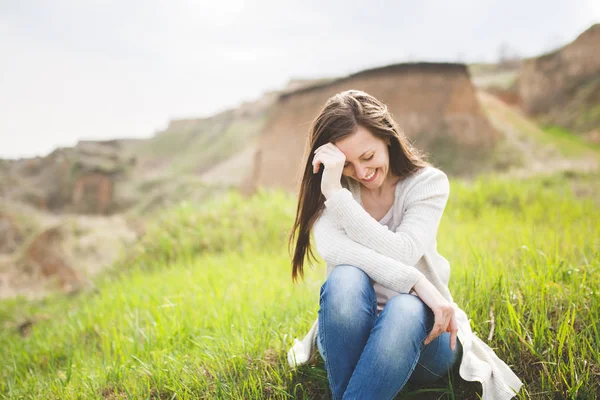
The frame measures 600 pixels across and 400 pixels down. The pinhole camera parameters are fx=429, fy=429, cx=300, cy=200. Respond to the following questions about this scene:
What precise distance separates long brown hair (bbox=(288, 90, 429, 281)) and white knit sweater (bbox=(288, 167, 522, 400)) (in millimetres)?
88

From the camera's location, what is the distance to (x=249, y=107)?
136ft

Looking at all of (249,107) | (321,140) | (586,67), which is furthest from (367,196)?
(249,107)

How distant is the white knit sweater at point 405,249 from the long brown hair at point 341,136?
88 mm

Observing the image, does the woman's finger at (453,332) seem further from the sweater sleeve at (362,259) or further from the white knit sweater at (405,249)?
the sweater sleeve at (362,259)

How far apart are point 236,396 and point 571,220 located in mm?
4499

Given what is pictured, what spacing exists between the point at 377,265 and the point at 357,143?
555 mm

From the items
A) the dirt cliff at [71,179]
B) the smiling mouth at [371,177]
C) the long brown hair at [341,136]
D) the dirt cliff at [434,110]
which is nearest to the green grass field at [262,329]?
the long brown hair at [341,136]

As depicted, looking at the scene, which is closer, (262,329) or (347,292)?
(347,292)

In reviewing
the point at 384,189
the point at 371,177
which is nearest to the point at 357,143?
the point at 371,177

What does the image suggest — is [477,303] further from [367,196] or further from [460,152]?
[460,152]

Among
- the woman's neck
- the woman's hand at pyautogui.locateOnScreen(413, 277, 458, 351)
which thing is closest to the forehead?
the woman's neck

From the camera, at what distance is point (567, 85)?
18156mm

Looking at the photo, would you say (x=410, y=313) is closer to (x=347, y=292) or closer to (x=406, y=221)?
(x=347, y=292)

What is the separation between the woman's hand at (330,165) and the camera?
190cm
